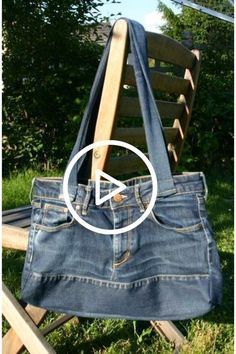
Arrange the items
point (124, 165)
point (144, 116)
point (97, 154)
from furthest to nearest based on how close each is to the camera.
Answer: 1. point (124, 165)
2. point (97, 154)
3. point (144, 116)

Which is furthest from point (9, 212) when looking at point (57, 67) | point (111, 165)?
point (57, 67)

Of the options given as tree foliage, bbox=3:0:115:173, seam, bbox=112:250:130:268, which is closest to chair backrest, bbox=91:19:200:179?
seam, bbox=112:250:130:268

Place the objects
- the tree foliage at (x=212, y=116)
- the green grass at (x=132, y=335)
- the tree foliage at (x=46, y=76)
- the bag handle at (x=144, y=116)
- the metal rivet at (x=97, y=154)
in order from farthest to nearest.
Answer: the tree foliage at (x=212, y=116) → the tree foliage at (x=46, y=76) → the green grass at (x=132, y=335) → the metal rivet at (x=97, y=154) → the bag handle at (x=144, y=116)

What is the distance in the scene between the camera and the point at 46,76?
5.24 m

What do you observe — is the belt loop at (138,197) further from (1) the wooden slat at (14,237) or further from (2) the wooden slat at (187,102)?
(2) the wooden slat at (187,102)

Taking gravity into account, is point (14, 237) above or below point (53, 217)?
below

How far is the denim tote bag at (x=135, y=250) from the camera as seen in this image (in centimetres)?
136

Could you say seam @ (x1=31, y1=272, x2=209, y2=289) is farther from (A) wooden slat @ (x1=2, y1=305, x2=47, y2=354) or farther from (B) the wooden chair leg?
(B) the wooden chair leg

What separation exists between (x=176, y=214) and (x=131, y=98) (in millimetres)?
466

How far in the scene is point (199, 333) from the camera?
2.13 meters

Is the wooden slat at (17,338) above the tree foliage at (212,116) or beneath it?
beneath

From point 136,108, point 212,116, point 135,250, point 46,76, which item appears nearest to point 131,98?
point 136,108

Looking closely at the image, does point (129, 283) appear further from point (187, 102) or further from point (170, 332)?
point (187, 102)

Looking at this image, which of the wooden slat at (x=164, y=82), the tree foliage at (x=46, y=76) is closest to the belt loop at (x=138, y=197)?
the wooden slat at (x=164, y=82)
